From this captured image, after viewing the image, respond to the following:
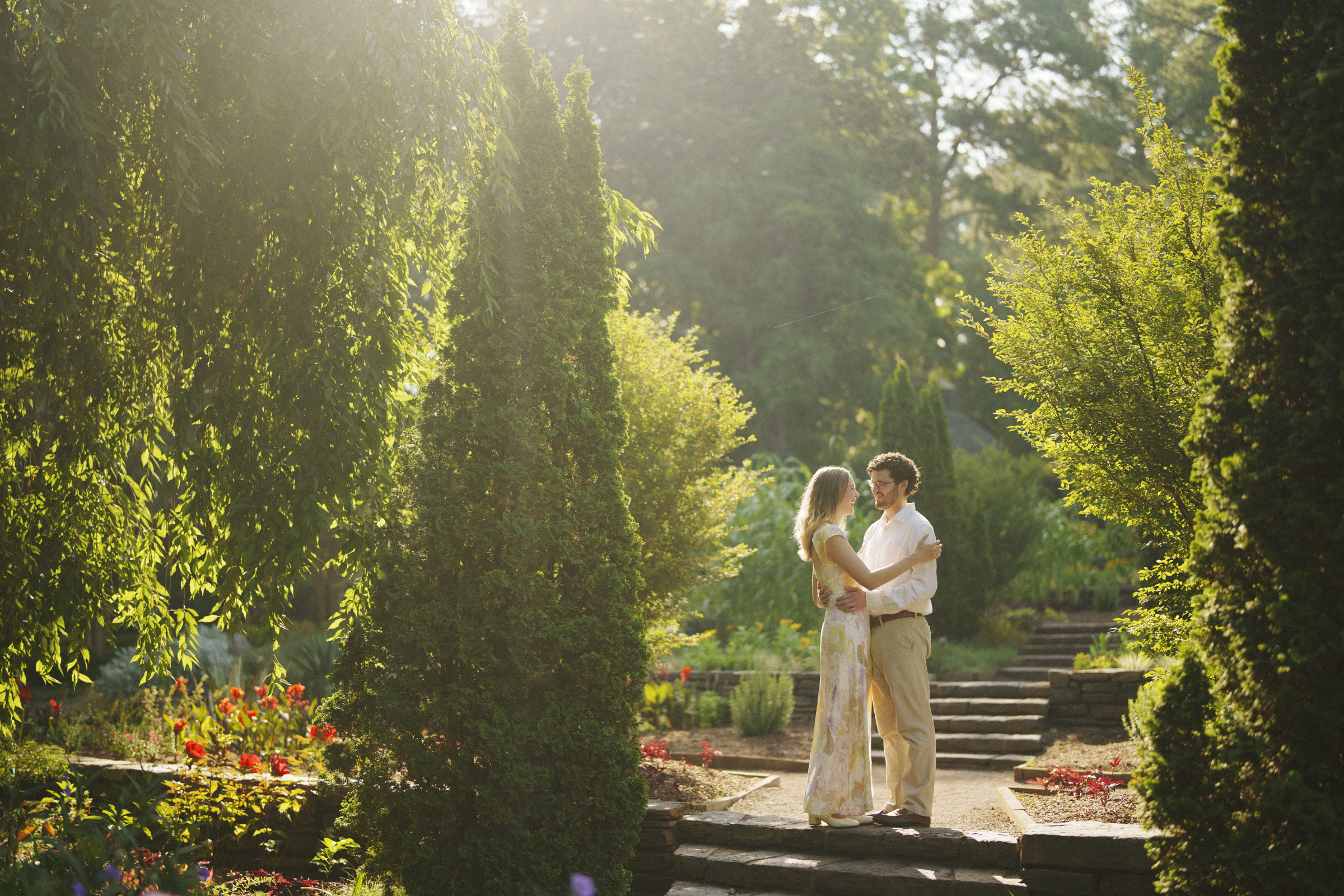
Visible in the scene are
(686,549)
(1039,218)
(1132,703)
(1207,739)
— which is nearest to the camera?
(1207,739)

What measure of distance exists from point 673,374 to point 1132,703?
397cm

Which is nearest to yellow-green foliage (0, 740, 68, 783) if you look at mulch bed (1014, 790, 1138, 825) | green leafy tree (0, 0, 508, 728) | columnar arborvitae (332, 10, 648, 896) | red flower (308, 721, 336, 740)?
green leafy tree (0, 0, 508, 728)

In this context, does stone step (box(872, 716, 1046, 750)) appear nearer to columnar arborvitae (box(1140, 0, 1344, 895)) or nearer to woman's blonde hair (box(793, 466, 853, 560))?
woman's blonde hair (box(793, 466, 853, 560))

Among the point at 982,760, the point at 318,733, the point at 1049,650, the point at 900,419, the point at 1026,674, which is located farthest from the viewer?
the point at 900,419

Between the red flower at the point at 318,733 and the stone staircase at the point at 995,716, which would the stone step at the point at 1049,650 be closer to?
the stone staircase at the point at 995,716

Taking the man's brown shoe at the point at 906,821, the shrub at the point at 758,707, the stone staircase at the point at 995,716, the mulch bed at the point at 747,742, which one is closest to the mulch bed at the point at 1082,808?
the man's brown shoe at the point at 906,821

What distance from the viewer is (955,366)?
87.4 ft

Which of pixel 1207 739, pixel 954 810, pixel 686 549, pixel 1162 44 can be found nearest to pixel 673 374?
pixel 686 549

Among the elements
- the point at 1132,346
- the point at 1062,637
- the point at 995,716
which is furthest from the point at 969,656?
the point at 1132,346

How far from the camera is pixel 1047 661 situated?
412 inches

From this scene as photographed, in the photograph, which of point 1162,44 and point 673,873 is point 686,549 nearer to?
point 673,873

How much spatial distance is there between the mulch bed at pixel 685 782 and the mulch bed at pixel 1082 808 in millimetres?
1844

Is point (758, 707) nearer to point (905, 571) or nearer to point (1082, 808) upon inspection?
point (1082, 808)

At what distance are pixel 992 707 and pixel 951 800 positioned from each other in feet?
9.63
